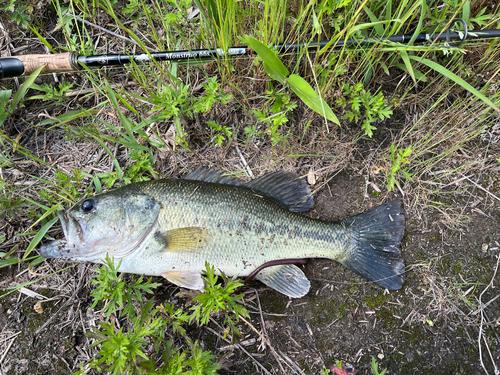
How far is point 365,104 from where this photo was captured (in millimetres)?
2691

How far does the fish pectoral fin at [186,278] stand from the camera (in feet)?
8.45

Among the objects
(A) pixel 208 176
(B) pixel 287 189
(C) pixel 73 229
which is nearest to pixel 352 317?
(B) pixel 287 189

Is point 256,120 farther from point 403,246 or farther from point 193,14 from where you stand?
point 403,246

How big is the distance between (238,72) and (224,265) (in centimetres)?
176

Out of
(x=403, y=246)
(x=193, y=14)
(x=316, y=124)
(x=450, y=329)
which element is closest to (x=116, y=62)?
(x=193, y=14)

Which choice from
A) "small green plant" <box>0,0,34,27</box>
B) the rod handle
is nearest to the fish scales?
the rod handle

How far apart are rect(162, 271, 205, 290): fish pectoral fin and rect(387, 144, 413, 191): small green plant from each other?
75.6 inches

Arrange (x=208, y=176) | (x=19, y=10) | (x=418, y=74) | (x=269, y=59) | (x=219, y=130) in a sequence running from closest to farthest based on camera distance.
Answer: (x=269, y=59)
(x=418, y=74)
(x=208, y=176)
(x=219, y=130)
(x=19, y=10)

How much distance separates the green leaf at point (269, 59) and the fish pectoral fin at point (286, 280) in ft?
5.32

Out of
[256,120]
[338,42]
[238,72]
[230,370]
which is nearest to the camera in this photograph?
[338,42]

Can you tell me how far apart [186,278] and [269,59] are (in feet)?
6.14

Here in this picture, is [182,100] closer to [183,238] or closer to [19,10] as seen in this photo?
[183,238]

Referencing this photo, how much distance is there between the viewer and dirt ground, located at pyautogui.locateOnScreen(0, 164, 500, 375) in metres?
2.65

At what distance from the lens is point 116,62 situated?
2.71m
